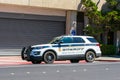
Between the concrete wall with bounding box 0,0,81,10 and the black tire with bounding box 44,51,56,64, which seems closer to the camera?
the black tire with bounding box 44,51,56,64

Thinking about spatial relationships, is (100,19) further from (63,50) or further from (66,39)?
(63,50)

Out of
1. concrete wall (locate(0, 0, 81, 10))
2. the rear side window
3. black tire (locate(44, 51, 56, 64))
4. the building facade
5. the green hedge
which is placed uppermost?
concrete wall (locate(0, 0, 81, 10))

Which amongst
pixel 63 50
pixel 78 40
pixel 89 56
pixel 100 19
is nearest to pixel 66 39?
pixel 63 50

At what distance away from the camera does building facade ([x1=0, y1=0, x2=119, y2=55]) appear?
123 feet

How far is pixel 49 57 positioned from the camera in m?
27.6

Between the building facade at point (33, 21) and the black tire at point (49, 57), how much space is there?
10.1 metres

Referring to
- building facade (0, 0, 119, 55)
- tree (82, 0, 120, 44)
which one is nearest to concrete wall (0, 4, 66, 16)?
building facade (0, 0, 119, 55)

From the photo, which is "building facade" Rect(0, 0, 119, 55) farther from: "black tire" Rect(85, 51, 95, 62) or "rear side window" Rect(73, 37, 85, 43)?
"black tire" Rect(85, 51, 95, 62)

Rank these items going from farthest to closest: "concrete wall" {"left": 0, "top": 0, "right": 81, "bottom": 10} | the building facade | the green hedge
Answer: the green hedge, the building facade, "concrete wall" {"left": 0, "top": 0, "right": 81, "bottom": 10}

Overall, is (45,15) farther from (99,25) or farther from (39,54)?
(39,54)

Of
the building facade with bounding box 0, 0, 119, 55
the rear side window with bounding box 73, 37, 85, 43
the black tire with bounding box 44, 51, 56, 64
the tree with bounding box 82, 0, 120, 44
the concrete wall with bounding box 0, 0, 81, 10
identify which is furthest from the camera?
the tree with bounding box 82, 0, 120, 44

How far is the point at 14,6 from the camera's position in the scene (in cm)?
3750

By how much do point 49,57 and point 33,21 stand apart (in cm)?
1223

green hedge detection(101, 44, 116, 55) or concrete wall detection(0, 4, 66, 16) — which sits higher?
concrete wall detection(0, 4, 66, 16)
